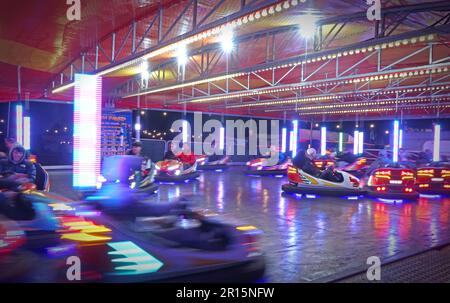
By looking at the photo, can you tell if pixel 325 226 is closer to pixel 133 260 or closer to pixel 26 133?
pixel 133 260

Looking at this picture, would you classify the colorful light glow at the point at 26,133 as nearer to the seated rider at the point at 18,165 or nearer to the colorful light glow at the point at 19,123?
the colorful light glow at the point at 19,123

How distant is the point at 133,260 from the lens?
83.9 inches

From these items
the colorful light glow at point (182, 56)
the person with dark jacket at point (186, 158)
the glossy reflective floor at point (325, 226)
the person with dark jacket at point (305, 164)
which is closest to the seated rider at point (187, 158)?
the person with dark jacket at point (186, 158)

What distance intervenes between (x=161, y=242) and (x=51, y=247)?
65 cm

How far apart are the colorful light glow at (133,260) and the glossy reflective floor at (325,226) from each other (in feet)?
2.74

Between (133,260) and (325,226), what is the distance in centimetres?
282

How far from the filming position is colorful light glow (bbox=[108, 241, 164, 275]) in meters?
2.08

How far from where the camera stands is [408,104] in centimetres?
1292

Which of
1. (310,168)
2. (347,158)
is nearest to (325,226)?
(310,168)

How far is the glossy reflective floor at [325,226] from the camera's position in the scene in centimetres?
299

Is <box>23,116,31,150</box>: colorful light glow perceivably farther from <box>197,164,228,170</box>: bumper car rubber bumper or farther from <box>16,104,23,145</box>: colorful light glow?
<box>197,164,228,170</box>: bumper car rubber bumper

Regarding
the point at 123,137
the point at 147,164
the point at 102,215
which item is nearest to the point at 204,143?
the point at 123,137

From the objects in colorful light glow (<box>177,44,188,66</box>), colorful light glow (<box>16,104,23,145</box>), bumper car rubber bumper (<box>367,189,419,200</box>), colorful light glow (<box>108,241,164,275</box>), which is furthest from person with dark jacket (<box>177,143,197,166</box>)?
colorful light glow (<box>108,241,164,275</box>)
